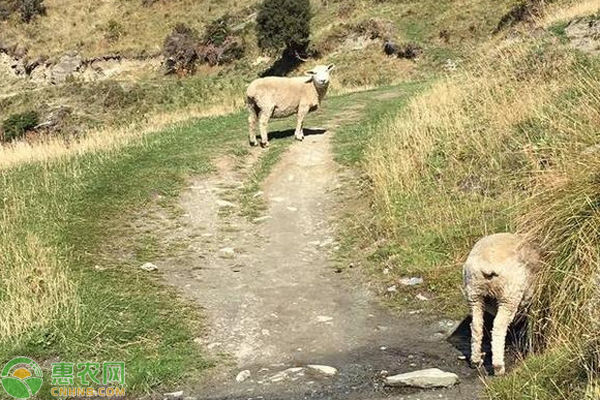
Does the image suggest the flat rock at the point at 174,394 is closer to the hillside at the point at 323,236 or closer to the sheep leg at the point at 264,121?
the hillside at the point at 323,236

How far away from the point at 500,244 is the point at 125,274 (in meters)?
5.48

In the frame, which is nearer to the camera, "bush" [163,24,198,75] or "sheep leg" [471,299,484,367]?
"sheep leg" [471,299,484,367]

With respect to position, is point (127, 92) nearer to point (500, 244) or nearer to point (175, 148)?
point (175, 148)

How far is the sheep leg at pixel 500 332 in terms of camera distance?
571 centimetres

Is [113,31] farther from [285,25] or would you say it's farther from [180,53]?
[285,25]

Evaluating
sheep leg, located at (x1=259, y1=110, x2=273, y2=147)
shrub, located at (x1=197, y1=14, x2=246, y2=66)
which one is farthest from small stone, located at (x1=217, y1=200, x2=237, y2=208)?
shrub, located at (x1=197, y1=14, x2=246, y2=66)

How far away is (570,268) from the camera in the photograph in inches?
220

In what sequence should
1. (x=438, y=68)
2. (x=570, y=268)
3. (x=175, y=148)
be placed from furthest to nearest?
(x=438, y=68), (x=175, y=148), (x=570, y=268)

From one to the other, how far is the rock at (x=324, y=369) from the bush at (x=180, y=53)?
52290 mm

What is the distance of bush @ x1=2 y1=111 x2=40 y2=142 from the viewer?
39.0m

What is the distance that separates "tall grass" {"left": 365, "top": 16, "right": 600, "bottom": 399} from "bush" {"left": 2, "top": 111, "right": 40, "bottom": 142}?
30902mm

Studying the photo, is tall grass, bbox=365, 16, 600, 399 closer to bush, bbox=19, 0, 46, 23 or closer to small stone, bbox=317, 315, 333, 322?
small stone, bbox=317, 315, 333, 322

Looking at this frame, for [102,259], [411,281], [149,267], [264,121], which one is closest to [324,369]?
[411,281]

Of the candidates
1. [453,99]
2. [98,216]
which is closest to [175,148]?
[98,216]
